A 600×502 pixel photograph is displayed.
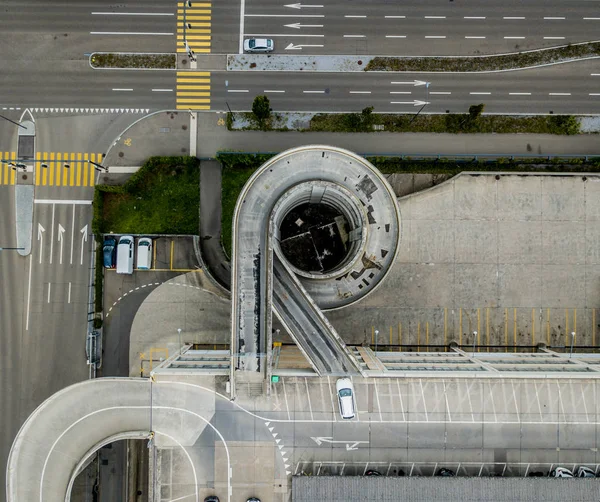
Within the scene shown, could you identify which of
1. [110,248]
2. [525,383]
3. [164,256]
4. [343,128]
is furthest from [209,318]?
[525,383]

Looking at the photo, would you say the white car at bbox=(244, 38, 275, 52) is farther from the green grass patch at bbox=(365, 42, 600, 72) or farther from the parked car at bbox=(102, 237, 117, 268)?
the parked car at bbox=(102, 237, 117, 268)

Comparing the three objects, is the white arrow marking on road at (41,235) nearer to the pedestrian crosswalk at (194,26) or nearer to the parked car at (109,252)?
the parked car at (109,252)

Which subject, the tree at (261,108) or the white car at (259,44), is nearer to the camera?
the tree at (261,108)

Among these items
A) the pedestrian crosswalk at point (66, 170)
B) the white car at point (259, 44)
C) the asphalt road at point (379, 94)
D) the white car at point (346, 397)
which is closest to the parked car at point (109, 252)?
the pedestrian crosswalk at point (66, 170)

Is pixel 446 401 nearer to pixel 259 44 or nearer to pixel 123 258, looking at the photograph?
pixel 123 258

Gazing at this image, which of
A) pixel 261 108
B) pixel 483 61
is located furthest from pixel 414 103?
pixel 261 108

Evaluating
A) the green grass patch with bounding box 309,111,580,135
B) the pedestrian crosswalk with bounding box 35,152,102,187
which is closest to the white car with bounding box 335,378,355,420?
the green grass patch with bounding box 309,111,580,135
